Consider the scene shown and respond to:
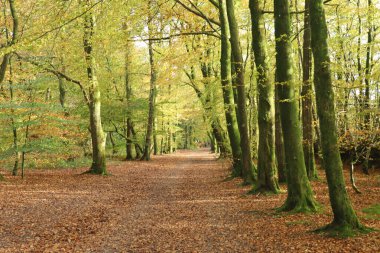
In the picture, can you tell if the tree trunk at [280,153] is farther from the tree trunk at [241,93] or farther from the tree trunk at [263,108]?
the tree trunk at [263,108]

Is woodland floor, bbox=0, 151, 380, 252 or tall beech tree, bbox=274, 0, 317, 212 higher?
tall beech tree, bbox=274, 0, 317, 212

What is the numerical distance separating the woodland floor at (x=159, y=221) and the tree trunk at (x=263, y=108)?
77 cm

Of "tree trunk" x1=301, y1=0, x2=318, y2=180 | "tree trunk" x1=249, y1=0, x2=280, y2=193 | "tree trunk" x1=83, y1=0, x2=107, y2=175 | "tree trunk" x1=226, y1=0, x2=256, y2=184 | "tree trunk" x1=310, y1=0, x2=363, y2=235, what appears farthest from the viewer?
"tree trunk" x1=83, y1=0, x2=107, y2=175

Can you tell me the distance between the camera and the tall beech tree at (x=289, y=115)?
9.19 m

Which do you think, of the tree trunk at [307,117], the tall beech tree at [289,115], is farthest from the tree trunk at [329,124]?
the tree trunk at [307,117]

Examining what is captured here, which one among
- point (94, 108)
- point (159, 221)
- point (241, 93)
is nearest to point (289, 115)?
point (159, 221)

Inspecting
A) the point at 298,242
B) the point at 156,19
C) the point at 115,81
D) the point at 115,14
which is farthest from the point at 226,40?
the point at 115,81

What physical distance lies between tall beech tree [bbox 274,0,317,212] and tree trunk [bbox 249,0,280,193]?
6.21 ft

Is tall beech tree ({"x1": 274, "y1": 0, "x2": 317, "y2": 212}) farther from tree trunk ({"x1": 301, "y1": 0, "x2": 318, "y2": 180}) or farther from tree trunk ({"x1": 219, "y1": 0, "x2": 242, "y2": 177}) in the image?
tree trunk ({"x1": 219, "y1": 0, "x2": 242, "y2": 177})

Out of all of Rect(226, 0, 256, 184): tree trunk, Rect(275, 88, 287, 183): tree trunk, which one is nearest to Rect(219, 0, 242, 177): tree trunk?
Rect(226, 0, 256, 184): tree trunk

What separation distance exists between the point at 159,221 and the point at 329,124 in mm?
5033

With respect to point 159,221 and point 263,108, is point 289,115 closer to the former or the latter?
point 263,108

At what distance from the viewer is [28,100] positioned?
1648 centimetres

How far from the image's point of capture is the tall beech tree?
9188 millimetres
